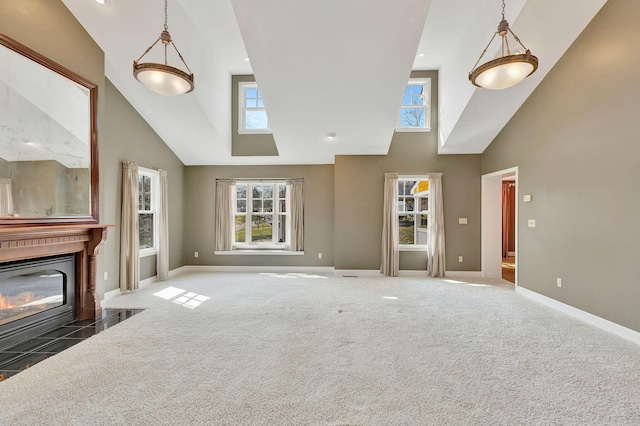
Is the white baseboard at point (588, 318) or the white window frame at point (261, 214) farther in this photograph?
the white window frame at point (261, 214)

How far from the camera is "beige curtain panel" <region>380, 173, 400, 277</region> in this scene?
20.8 feet

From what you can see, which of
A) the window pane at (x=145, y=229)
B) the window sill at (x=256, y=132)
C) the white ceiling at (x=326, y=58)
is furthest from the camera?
the window sill at (x=256, y=132)

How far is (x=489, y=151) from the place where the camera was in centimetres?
606

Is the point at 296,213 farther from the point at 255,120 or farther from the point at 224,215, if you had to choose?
the point at 255,120

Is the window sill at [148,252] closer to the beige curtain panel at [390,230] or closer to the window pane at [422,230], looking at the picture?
the beige curtain panel at [390,230]

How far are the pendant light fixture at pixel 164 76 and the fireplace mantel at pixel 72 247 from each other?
180cm

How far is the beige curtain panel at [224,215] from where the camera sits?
22.7ft

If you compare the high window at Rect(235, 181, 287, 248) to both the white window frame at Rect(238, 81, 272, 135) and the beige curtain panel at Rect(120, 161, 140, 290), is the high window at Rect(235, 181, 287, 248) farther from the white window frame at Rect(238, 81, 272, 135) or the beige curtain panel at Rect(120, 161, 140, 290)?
the beige curtain panel at Rect(120, 161, 140, 290)

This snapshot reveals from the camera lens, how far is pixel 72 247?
3641 mm

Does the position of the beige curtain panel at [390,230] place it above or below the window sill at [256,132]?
below

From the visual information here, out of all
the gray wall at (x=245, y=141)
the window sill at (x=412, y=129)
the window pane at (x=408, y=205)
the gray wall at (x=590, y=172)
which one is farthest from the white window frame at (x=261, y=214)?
the gray wall at (x=590, y=172)

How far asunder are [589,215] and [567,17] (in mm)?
2318

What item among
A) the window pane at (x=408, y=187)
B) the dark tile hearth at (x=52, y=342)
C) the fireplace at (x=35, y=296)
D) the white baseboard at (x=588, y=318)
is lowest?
the dark tile hearth at (x=52, y=342)

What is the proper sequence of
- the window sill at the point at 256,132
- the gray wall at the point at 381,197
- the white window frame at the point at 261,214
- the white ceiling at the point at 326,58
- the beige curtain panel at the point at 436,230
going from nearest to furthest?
the white ceiling at the point at 326,58 < the beige curtain panel at the point at 436,230 < the gray wall at the point at 381,197 < the window sill at the point at 256,132 < the white window frame at the point at 261,214
